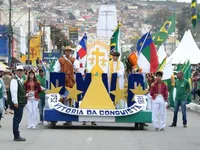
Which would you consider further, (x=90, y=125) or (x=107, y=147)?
(x=90, y=125)

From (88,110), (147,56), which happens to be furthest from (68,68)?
(147,56)

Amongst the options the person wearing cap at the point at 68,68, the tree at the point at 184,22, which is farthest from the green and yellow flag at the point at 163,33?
the tree at the point at 184,22

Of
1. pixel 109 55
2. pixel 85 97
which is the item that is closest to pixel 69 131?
pixel 85 97

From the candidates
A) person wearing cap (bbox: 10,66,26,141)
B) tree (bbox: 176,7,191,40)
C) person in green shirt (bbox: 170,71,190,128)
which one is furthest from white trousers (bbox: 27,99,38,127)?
tree (bbox: 176,7,191,40)

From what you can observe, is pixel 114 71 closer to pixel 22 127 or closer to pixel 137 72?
pixel 137 72

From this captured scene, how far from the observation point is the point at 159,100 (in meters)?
21.0

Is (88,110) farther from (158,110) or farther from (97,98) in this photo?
(158,110)

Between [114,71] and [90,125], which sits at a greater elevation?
[114,71]

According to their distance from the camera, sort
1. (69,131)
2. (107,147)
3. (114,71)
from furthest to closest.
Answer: (114,71) < (69,131) < (107,147)

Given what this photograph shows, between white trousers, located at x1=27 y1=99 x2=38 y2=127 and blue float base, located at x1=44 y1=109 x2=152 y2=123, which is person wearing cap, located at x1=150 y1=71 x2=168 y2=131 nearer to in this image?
blue float base, located at x1=44 y1=109 x2=152 y2=123

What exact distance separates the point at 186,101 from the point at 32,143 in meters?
7.75

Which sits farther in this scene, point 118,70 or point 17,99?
point 118,70

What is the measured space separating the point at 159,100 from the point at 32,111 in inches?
151

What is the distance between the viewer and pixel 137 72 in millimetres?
21531
